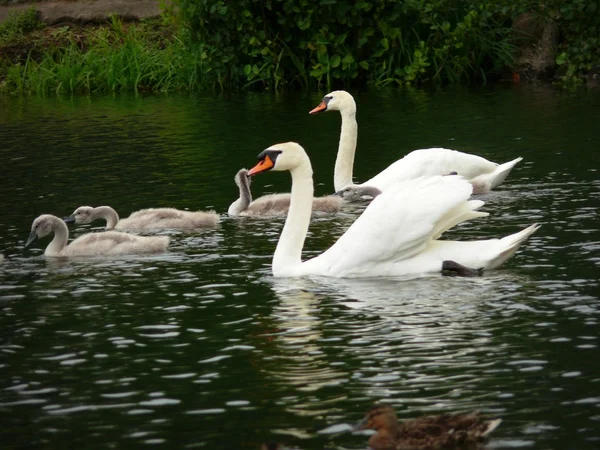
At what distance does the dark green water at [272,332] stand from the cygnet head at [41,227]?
0.26 m

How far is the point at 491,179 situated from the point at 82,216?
4.52m

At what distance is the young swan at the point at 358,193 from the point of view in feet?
48.5

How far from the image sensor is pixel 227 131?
21125 millimetres

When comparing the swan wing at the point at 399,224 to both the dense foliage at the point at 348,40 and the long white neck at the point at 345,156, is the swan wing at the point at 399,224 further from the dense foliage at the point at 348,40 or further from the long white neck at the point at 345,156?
the dense foliage at the point at 348,40

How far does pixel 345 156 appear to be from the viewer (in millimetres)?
16094

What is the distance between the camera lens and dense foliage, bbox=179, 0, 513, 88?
85.7 ft

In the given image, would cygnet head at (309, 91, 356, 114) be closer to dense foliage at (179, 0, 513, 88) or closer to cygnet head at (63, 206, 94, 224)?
cygnet head at (63, 206, 94, 224)

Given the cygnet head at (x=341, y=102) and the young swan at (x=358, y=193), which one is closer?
the young swan at (x=358, y=193)

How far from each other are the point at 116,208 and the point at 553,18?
1350 centimetres

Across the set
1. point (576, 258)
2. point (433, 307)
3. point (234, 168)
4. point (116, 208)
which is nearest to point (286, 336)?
point (433, 307)

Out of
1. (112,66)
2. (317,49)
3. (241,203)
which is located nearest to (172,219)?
(241,203)

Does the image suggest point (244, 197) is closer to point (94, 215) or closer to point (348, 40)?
point (94, 215)

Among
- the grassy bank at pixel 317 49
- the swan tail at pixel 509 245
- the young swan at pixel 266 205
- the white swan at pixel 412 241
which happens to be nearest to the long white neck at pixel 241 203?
the young swan at pixel 266 205

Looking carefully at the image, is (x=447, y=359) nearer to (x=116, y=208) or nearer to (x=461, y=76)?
(x=116, y=208)
